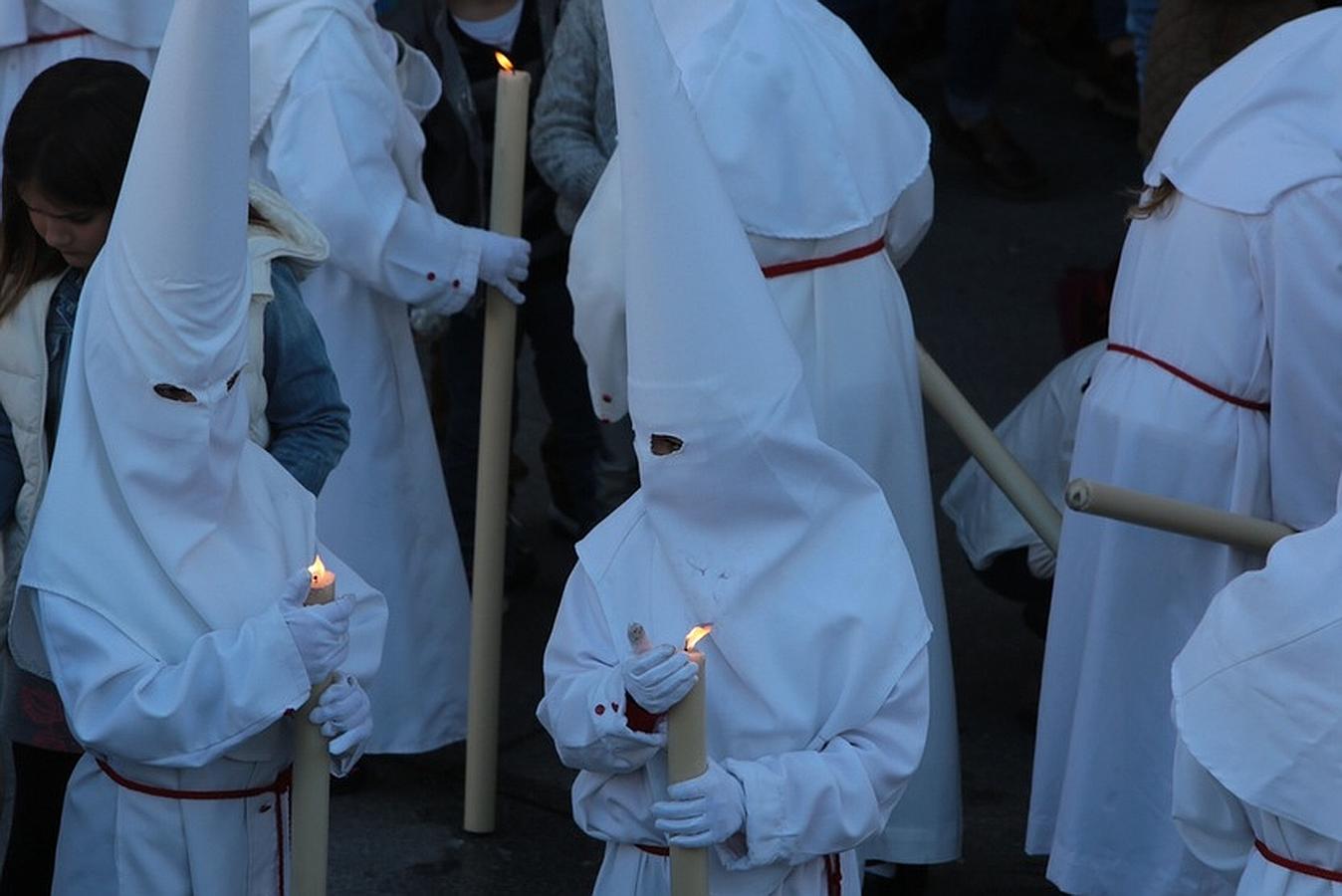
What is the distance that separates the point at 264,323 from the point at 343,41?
1.09 m

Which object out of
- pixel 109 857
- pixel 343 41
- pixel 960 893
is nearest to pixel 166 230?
pixel 109 857

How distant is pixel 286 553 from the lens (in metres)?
3.23

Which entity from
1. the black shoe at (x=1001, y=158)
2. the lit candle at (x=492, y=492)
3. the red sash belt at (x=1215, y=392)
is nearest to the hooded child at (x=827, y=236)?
the lit candle at (x=492, y=492)

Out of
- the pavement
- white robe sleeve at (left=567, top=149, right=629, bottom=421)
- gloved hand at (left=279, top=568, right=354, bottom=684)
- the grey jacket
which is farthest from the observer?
the grey jacket

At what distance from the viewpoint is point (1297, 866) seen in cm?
299

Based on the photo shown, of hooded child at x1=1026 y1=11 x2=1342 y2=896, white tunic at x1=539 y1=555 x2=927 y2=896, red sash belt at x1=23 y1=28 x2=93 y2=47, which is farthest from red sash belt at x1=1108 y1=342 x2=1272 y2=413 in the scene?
red sash belt at x1=23 y1=28 x2=93 y2=47

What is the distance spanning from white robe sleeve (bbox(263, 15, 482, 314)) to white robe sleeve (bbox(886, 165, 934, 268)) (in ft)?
2.81

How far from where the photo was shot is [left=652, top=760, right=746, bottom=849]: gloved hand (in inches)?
Result: 111

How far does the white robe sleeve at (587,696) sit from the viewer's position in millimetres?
→ 2982

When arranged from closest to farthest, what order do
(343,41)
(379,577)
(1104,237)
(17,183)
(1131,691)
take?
(17,183) < (1131,691) < (343,41) < (379,577) < (1104,237)

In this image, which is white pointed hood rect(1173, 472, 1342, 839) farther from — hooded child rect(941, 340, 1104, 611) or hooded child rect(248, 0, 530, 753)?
hooded child rect(248, 0, 530, 753)

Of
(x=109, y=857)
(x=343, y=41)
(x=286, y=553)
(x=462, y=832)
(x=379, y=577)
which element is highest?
(x=343, y=41)

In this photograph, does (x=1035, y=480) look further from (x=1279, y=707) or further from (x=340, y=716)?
(x=340, y=716)

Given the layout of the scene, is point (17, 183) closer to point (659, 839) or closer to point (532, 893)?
point (659, 839)
